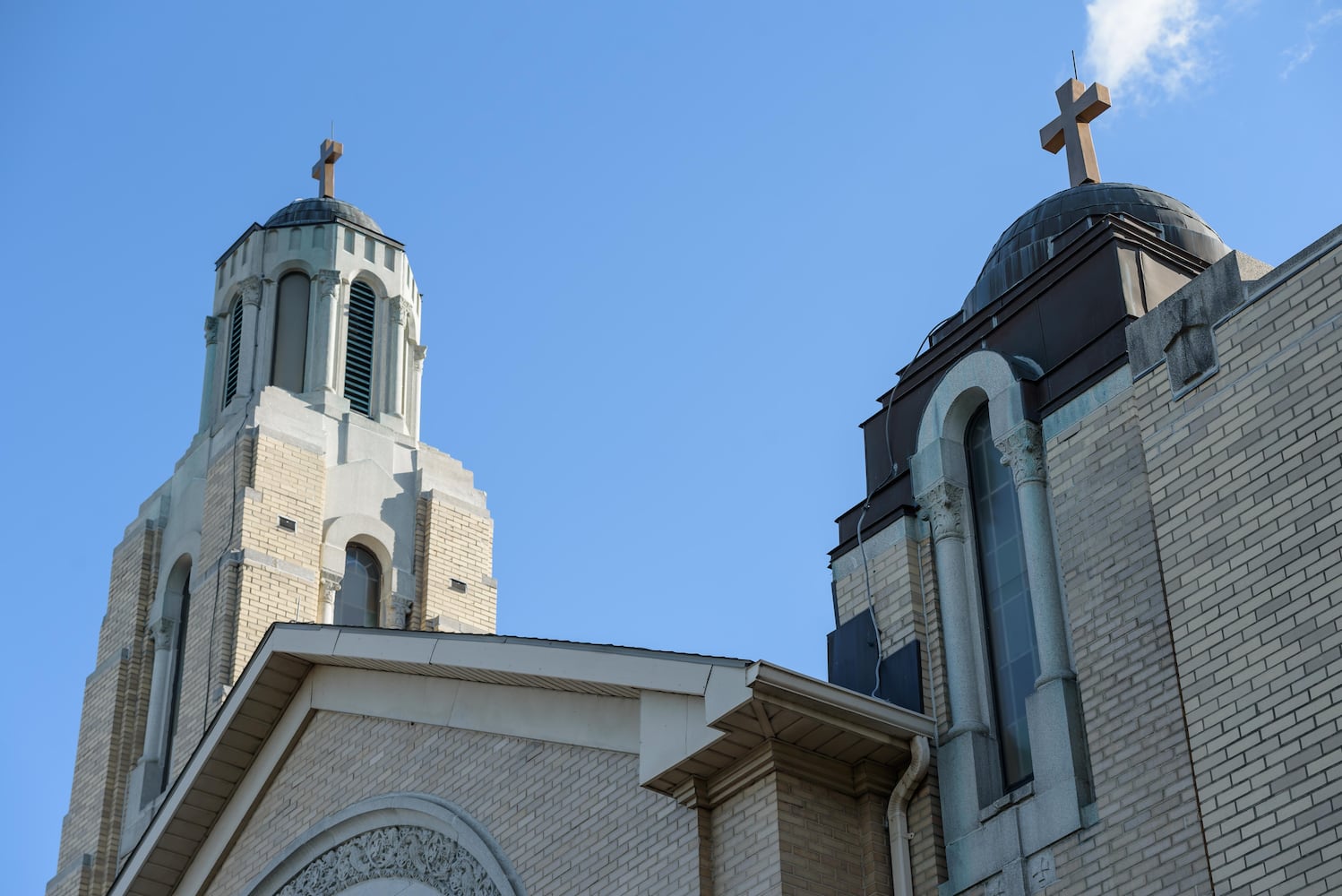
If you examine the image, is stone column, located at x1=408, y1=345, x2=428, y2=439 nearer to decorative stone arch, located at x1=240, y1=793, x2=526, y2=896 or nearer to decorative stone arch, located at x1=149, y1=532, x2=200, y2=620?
decorative stone arch, located at x1=149, y1=532, x2=200, y2=620

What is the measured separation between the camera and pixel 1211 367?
13227 millimetres

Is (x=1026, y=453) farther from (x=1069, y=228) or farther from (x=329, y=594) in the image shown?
(x=329, y=594)

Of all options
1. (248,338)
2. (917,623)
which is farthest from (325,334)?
(917,623)

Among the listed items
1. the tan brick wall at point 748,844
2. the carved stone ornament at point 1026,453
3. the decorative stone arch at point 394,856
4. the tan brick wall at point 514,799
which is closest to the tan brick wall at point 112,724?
the tan brick wall at point 514,799

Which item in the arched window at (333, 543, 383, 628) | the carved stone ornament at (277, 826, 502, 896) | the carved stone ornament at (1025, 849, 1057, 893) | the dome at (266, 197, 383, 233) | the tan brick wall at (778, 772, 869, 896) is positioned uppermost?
the dome at (266, 197, 383, 233)

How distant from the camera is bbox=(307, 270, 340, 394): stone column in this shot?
3081cm

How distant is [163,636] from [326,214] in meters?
7.60

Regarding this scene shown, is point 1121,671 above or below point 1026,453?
below

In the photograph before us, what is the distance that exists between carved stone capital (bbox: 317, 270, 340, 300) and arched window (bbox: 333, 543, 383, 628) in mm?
4162

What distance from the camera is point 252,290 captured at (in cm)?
3173

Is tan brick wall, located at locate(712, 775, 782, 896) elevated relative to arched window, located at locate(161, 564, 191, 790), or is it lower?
lower

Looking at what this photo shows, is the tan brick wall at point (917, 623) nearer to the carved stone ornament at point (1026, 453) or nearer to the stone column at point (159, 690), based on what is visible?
the carved stone ornament at point (1026, 453)

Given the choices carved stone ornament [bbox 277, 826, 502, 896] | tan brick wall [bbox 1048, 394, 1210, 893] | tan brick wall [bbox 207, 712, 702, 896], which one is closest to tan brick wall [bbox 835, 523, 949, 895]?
tan brick wall [bbox 1048, 394, 1210, 893]

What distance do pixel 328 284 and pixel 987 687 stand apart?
19203mm
